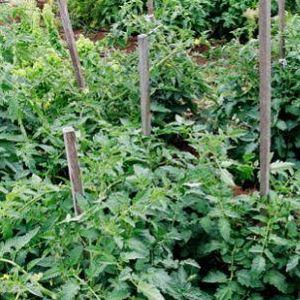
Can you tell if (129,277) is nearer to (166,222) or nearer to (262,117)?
(166,222)

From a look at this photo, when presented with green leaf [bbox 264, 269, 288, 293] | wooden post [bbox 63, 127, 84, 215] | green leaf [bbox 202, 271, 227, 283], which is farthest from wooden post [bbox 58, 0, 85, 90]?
green leaf [bbox 264, 269, 288, 293]

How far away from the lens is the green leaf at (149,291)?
2090 mm

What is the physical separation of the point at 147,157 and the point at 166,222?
38cm

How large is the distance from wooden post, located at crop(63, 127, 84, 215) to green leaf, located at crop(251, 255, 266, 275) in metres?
0.71

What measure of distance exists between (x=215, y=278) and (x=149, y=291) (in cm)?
40

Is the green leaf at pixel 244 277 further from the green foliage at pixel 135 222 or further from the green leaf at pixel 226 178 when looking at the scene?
the green leaf at pixel 226 178

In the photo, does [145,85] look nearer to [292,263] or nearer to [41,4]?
[292,263]

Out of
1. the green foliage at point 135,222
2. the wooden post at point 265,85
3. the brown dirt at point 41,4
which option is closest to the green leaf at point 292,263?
the green foliage at point 135,222

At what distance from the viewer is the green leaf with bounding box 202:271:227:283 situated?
2.40m

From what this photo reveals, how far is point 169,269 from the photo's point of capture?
7.92ft

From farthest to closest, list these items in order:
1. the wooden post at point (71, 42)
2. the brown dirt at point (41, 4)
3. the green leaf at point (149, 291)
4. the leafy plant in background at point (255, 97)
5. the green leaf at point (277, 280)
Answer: the brown dirt at point (41, 4) → the wooden post at point (71, 42) → the leafy plant in background at point (255, 97) → the green leaf at point (277, 280) → the green leaf at point (149, 291)

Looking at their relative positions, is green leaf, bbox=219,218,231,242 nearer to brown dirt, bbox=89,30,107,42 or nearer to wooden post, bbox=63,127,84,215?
wooden post, bbox=63,127,84,215

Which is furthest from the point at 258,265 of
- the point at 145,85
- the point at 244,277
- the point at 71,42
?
the point at 71,42

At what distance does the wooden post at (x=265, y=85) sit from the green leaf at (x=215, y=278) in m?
0.39
